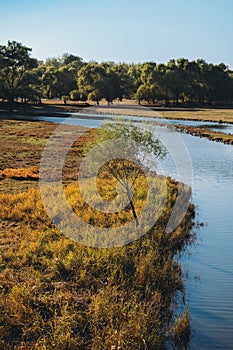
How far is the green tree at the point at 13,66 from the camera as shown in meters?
107

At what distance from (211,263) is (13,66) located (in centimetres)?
10278

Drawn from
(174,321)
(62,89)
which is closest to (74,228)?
(174,321)

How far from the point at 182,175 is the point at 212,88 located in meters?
103

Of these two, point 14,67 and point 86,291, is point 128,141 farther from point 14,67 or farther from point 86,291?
point 14,67

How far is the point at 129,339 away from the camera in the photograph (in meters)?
10.6

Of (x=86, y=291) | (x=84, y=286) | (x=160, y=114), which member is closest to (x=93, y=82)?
(x=160, y=114)

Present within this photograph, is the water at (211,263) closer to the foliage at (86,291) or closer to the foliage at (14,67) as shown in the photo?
the foliage at (86,291)

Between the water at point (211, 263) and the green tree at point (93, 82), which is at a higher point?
the green tree at point (93, 82)

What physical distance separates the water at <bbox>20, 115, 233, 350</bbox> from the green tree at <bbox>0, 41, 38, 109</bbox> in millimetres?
82173

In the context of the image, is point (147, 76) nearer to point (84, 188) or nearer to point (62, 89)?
point (62, 89)

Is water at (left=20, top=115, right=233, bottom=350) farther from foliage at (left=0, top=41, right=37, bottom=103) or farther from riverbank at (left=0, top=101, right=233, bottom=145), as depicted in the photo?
foliage at (left=0, top=41, right=37, bottom=103)

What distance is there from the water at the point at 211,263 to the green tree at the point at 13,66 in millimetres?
82173

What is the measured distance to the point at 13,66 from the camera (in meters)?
109

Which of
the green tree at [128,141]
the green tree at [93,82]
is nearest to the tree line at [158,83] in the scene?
the green tree at [93,82]
